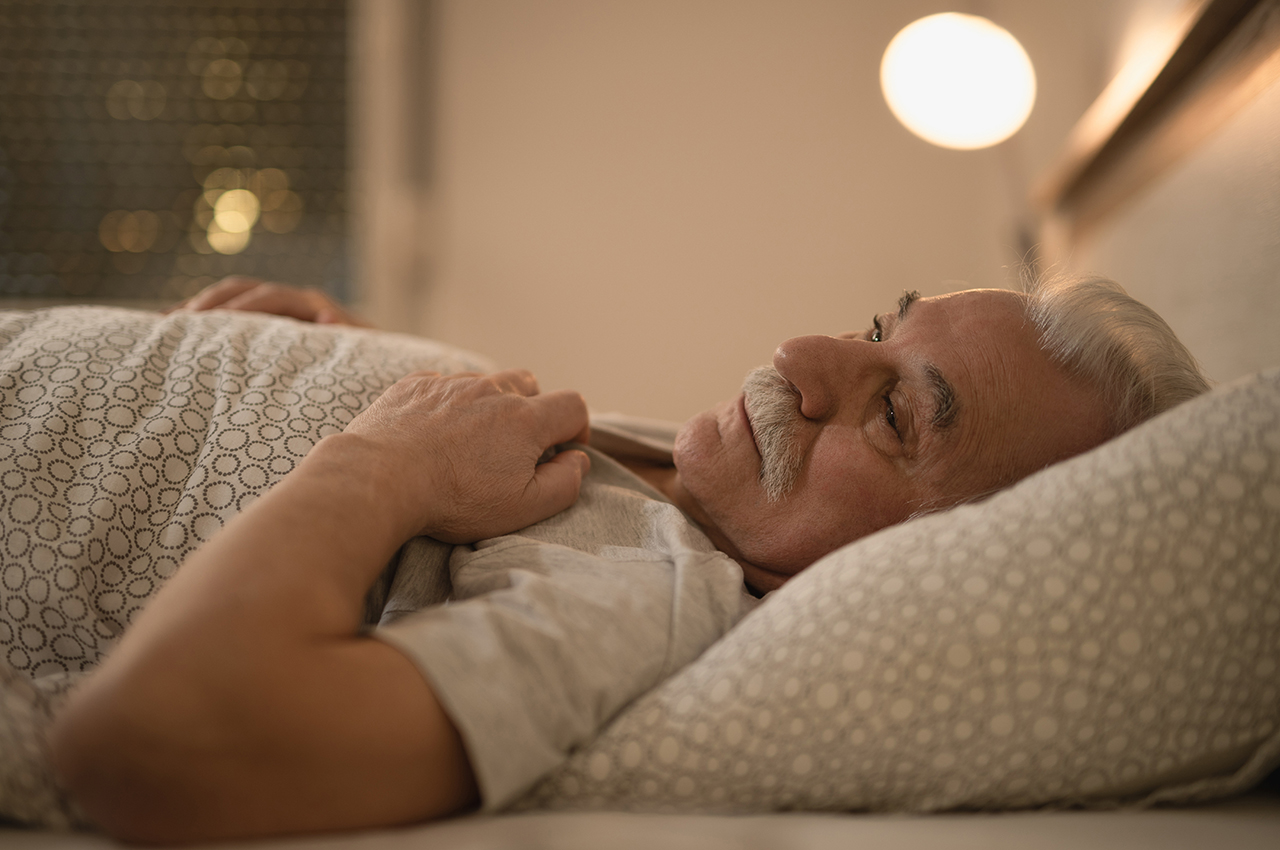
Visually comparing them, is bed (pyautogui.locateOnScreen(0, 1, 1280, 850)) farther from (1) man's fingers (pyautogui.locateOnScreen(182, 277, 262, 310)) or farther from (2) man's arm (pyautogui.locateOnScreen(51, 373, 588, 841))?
(1) man's fingers (pyautogui.locateOnScreen(182, 277, 262, 310))

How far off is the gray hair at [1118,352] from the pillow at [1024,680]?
0.83ft

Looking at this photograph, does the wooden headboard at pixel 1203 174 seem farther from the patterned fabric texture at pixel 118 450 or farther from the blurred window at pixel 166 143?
the blurred window at pixel 166 143

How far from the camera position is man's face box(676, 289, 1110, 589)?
0.81 meters

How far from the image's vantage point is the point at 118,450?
0.74 meters

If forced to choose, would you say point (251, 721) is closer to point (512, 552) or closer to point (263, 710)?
point (263, 710)

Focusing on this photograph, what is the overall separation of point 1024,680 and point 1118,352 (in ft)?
1.53

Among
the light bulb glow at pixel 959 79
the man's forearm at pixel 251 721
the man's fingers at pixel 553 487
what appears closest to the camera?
the man's forearm at pixel 251 721

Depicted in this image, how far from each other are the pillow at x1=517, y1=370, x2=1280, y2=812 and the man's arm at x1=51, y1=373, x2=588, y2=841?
0.12m

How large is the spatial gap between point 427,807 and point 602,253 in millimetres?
2234

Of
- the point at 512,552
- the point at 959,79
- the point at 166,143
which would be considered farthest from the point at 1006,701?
the point at 166,143

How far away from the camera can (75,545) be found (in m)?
0.67

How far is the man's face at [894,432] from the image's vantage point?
31.8 inches

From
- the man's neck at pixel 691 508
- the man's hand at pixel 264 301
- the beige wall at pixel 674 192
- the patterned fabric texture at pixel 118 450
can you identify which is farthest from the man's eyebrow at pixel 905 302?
the beige wall at pixel 674 192

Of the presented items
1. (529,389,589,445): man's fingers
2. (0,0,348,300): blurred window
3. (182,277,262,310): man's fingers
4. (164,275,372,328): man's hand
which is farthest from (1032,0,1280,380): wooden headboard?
(0,0,348,300): blurred window
